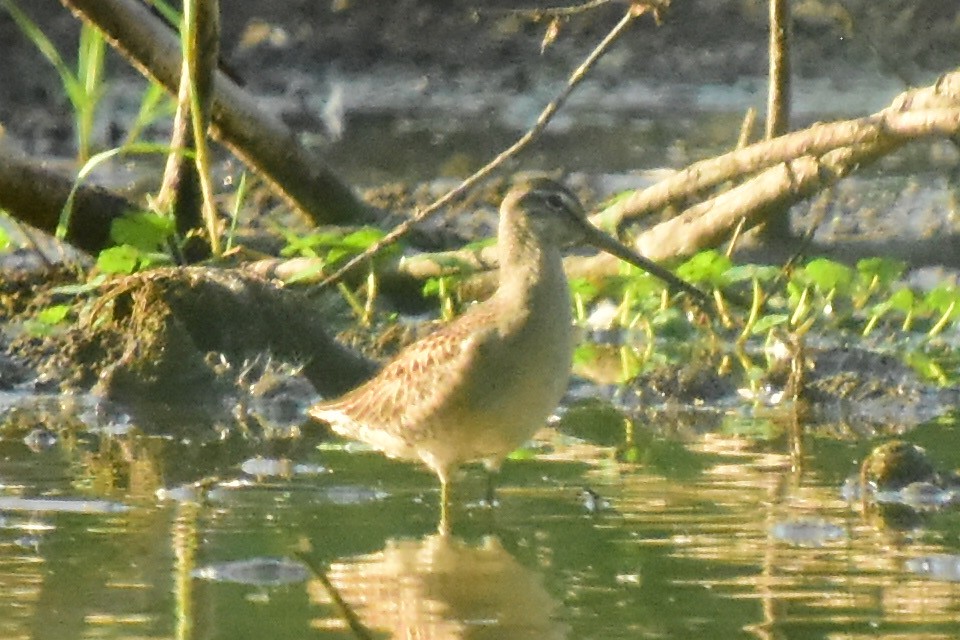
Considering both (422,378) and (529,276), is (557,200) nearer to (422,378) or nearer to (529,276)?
(529,276)

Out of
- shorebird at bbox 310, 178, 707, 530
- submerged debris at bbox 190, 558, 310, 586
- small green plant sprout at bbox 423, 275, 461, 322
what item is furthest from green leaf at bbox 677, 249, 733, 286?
submerged debris at bbox 190, 558, 310, 586

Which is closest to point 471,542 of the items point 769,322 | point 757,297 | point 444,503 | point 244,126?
point 444,503

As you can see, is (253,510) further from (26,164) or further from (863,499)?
(26,164)

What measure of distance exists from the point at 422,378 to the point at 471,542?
2.23 ft

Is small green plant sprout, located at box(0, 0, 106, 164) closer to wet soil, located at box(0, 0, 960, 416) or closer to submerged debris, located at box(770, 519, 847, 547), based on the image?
submerged debris, located at box(770, 519, 847, 547)

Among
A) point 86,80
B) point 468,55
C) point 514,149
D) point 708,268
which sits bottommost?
point 708,268

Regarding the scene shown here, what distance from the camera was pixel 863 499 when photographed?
5035 millimetres

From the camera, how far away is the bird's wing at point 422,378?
5.13 meters

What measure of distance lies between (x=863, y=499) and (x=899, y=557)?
68 centimetres

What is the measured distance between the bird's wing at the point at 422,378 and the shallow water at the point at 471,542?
0.57 feet

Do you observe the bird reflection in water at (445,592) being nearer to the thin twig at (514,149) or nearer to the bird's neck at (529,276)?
the bird's neck at (529,276)

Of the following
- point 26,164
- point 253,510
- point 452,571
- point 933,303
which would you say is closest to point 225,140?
point 26,164

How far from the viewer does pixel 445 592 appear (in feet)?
13.6

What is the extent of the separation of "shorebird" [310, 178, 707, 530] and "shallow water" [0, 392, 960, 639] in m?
0.14
